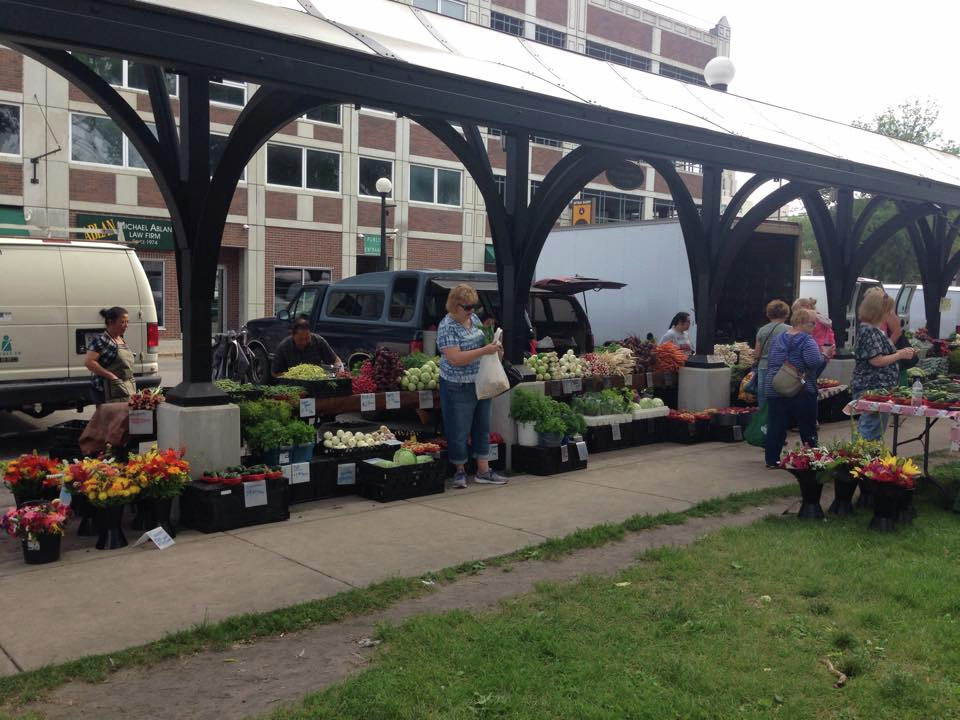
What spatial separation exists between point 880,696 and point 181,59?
5.53m

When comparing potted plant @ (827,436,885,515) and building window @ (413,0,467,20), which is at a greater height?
building window @ (413,0,467,20)

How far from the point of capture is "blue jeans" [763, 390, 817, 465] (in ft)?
28.9

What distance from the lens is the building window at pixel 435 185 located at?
32875mm

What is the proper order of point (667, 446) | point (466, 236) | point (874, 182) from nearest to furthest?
point (667, 446), point (874, 182), point (466, 236)

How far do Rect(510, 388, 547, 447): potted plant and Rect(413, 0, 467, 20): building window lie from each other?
28962mm

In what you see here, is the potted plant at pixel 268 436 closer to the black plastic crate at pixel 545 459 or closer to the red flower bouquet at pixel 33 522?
the red flower bouquet at pixel 33 522

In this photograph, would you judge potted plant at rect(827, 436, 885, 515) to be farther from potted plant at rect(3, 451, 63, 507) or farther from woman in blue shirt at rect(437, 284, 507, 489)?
potted plant at rect(3, 451, 63, 507)

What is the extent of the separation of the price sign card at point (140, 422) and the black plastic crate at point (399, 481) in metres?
1.82

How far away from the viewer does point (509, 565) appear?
19.0 feet

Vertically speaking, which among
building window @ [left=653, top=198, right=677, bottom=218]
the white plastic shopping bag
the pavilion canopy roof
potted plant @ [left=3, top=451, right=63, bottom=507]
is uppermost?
building window @ [left=653, top=198, right=677, bottom=218]

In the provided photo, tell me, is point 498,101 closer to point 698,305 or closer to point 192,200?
point 192,200

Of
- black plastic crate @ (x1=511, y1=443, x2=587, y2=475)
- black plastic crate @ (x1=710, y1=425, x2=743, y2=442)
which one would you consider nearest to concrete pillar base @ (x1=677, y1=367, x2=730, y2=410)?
black plastic crate @ (x1=710, y1=425, x2=743, y2=442)

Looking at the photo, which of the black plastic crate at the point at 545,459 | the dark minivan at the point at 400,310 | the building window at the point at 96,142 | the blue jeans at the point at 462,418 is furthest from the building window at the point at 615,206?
the blue jeans at the point at 462,418

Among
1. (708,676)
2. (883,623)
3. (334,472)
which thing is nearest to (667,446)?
(334,472)
